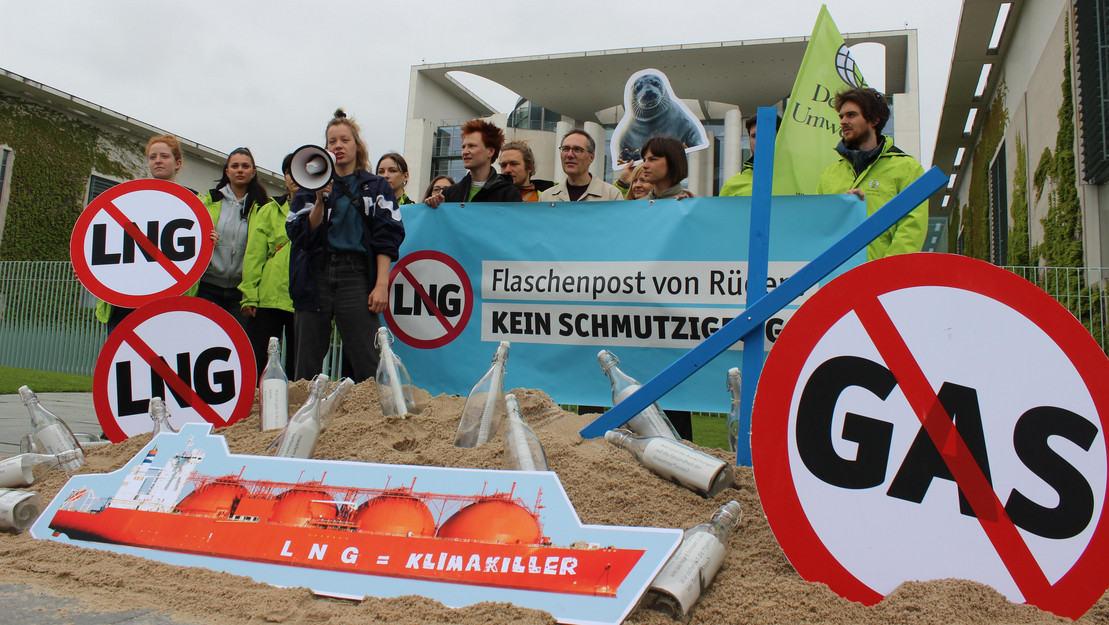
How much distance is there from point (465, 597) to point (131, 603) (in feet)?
2.61

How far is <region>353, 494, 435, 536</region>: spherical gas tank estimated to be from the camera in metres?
1.83

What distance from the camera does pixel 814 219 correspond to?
4.04 m

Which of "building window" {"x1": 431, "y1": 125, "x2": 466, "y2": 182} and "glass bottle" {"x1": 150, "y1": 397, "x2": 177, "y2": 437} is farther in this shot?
"building window" {"x1": 431, "y1": 125, "x2": 466, "y2": 182}

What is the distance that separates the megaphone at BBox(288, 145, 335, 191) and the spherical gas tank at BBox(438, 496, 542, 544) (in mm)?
2152

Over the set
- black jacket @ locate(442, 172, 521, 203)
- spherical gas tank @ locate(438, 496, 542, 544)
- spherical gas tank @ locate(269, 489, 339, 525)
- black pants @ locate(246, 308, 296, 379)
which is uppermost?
black jacket @ locate(442, 172, 521, 203)

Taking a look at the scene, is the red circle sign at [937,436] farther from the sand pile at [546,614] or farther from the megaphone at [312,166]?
the megaphone at [312,166]

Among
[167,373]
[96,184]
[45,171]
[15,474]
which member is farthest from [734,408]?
[96,184]

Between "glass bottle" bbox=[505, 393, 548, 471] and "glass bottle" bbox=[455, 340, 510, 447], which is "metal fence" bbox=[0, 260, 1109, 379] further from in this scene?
"glass bottle" bbox=[505, 393, 548, 471]

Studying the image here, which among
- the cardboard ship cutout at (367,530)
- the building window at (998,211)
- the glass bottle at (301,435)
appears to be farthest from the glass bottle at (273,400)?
the building window at (998,211)

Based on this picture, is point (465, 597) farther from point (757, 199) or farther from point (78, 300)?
point (78, 300)

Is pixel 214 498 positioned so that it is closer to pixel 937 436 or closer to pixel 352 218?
pixel 937 436

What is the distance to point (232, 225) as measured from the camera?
484cm

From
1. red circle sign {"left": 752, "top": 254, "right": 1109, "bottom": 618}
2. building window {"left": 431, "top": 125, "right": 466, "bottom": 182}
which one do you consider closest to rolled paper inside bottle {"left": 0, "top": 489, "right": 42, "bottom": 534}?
red circle sign {"left": 752, "top": 254, "right": 1109, "bottom": 618}

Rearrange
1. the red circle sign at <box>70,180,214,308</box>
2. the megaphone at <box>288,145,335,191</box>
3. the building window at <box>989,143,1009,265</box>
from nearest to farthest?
the megaphone at <box>288,145,335,191</box>
the red circle sign at <box>70,180,214,308</box>
the building window at <box>989,143,1009,265</box>
